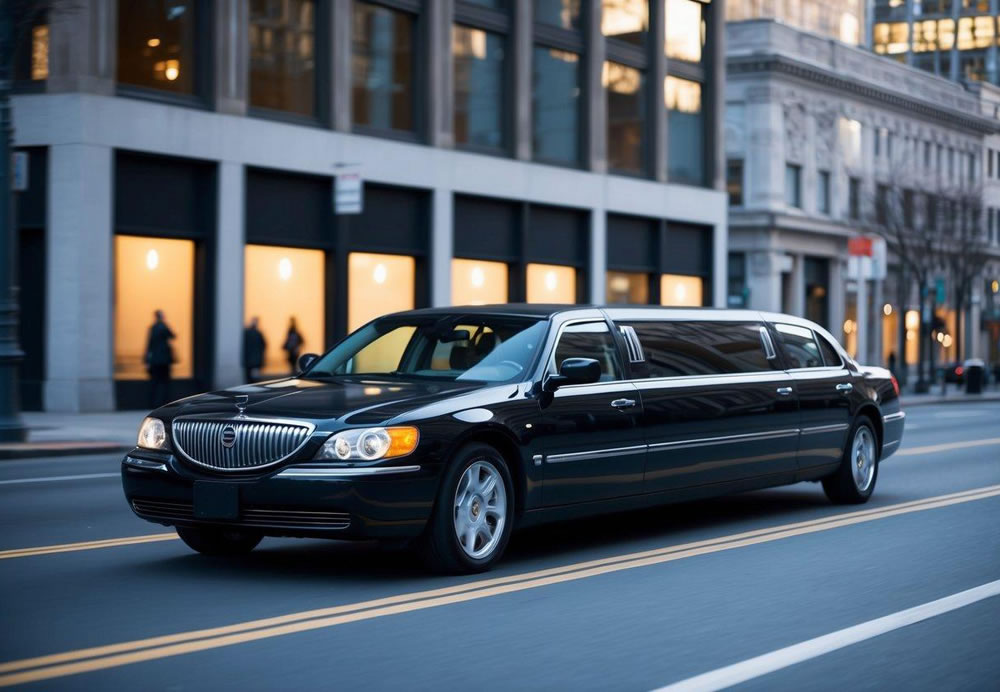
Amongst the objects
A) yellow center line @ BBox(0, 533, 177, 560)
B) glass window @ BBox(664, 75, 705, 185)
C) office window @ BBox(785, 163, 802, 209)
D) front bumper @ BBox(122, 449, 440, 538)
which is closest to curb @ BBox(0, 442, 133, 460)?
yellow center line @ BBox(0, 533, 177, 560)

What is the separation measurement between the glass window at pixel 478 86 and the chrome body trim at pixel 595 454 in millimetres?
25338

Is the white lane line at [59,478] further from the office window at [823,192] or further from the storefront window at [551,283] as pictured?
the office window at [823,192]

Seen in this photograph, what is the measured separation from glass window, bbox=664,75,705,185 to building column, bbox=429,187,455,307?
10139 millimetres

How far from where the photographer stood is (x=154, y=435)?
856cm

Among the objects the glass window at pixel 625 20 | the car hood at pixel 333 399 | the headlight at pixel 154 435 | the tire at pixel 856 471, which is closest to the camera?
the car hood at pixel 333 399

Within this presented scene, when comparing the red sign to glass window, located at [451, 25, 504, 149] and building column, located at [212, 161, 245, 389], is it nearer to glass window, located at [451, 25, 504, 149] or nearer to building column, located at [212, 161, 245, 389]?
glass window, located at [451, 25, 504, 149]

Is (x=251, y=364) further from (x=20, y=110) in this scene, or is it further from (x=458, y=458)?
(x=458, y=458)

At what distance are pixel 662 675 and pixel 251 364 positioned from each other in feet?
76.6

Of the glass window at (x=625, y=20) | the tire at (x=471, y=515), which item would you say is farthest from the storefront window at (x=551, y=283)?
the tire at (x=471, y=515)

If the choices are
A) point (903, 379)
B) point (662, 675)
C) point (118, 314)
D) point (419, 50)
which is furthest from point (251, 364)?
point (903, 379)

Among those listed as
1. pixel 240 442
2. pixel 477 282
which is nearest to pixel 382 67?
pixel 477 282

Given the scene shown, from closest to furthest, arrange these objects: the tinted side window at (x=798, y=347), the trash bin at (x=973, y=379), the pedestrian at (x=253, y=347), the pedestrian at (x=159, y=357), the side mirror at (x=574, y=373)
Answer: the side mirror at (x=574, y=373), the tinted side window at (x=798, y=347), the pedestrian at (x=159, y=357), the pedestrian at (x=253, y=347), the trash bin at (x=973, y=379)

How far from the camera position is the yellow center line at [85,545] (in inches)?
357

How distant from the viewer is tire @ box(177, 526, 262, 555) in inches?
351
